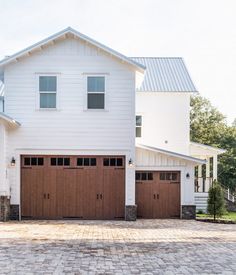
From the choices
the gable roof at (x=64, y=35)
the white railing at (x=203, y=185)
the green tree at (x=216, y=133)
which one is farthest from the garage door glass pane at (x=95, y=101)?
the green tree at (x=216, y=133)

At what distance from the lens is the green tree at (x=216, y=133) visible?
43.6 m

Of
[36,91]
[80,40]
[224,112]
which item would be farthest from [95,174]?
[224,112]

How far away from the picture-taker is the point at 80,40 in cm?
1819

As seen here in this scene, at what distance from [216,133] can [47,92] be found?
103 ft

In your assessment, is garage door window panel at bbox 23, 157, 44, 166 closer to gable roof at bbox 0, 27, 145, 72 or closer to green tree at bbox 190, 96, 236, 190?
gable roof at bbox 0, 27, 145, 72

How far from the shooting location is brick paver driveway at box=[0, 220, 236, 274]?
333 inches

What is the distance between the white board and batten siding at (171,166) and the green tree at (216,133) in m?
25.1

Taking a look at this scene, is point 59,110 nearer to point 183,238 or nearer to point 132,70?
point 132,70

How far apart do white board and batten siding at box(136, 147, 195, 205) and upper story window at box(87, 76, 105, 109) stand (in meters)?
2.74

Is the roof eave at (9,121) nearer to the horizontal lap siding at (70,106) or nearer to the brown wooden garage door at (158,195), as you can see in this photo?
the horizontal lap siding at (70,106)

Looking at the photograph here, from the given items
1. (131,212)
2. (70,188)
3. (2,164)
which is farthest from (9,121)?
(131,212)

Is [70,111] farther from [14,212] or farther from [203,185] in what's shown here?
[203,185]

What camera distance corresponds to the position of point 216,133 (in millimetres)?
46531

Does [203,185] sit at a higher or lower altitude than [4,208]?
higher
